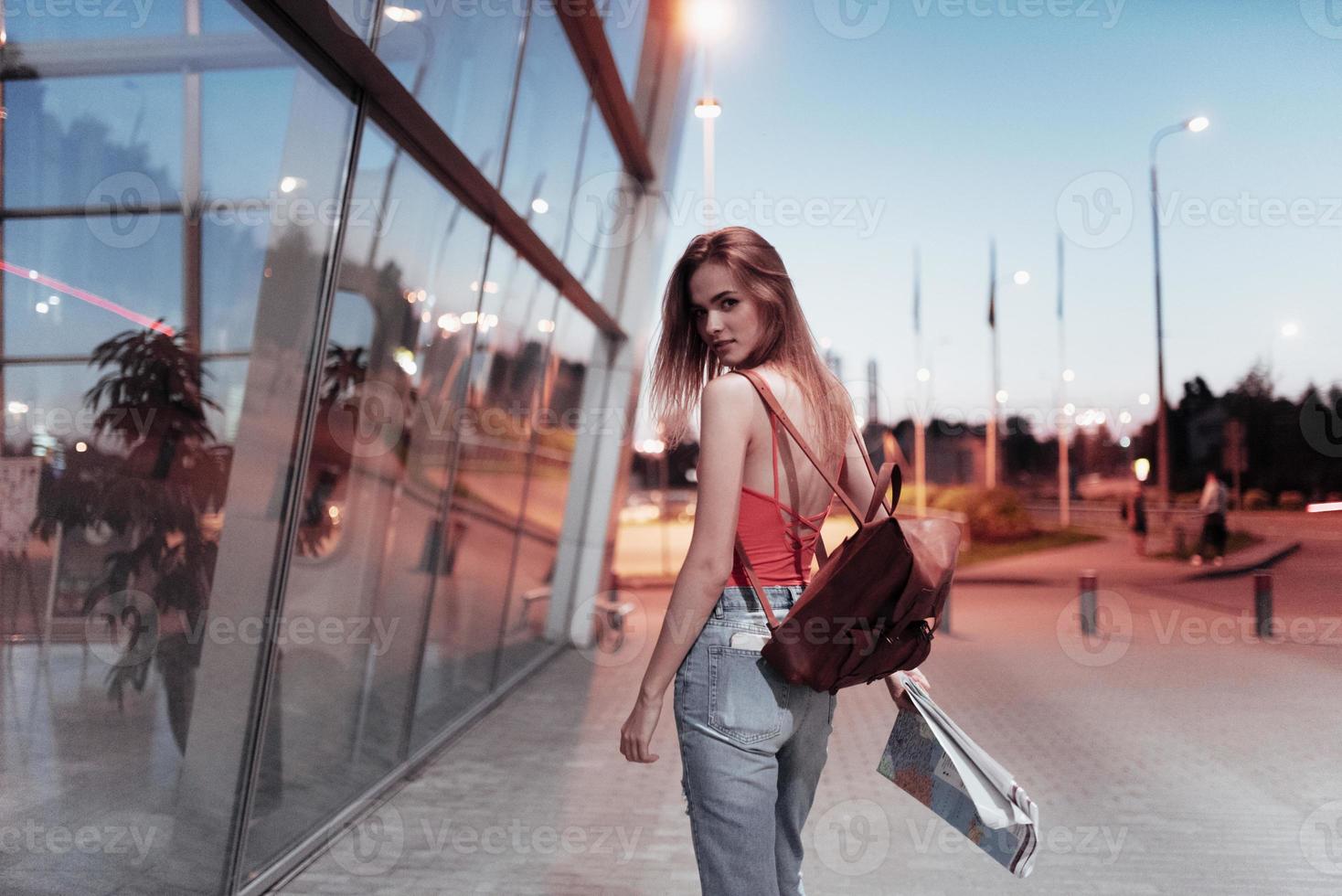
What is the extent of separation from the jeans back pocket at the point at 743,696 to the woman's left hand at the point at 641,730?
11 centimetres

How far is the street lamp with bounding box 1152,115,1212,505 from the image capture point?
14.7 metres

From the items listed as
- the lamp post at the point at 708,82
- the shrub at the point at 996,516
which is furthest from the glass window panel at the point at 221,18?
the shrub at the point at 996,516

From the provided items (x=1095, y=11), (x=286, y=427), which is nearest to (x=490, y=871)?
(x=286, y=427)

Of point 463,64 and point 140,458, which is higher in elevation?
point 463,64

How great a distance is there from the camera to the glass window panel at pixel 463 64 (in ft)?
13.8

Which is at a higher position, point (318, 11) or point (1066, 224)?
point (1066, 224)

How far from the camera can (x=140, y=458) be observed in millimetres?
2766

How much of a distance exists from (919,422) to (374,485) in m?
27.7

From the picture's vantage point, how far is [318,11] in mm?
3293

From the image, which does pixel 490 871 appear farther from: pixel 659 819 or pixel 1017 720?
pixel 1017 720

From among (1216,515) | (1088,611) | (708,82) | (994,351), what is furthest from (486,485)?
(994,351)

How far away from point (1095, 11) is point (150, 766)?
301 inches

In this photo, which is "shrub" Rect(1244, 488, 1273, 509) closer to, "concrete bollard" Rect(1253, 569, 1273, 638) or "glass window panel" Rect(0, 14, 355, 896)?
"concrete bollard" Rect(1253, 569, 1273, 638)

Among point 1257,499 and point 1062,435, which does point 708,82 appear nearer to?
point 1257,499
